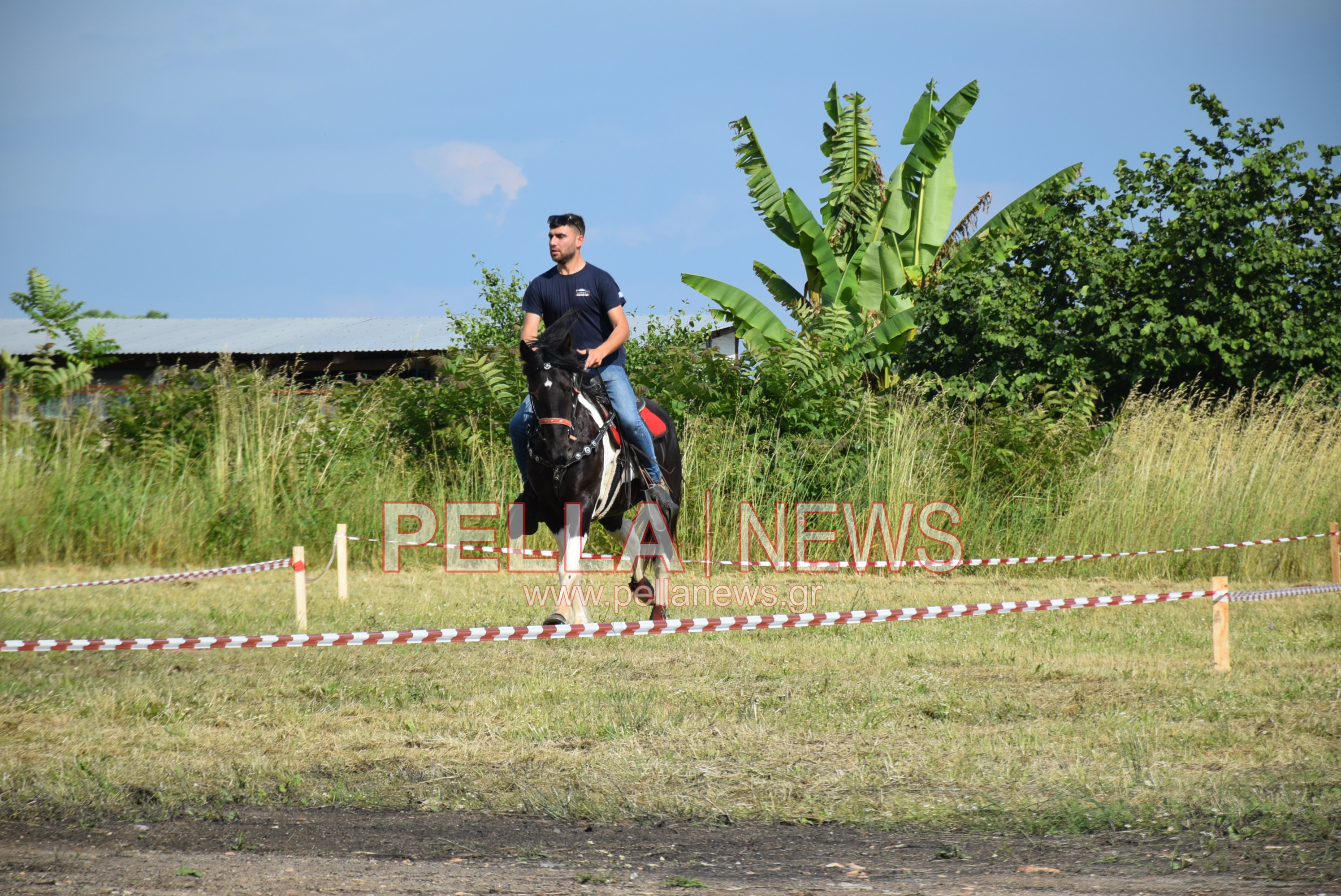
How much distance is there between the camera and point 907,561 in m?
12.3

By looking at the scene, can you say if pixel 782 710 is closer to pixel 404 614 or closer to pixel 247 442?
pixel 404 614

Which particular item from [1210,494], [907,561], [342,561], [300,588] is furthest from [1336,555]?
[300,588]

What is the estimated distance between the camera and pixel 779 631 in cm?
836

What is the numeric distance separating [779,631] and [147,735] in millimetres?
4521

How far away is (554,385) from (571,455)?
0.49 m

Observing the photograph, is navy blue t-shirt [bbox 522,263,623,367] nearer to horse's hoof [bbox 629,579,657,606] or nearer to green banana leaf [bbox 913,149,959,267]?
horse's hoof [bbox 629,579,657,606]

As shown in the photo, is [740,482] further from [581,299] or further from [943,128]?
[943,128]

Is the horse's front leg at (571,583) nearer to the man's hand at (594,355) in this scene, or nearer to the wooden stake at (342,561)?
the man's hand at (594,355)

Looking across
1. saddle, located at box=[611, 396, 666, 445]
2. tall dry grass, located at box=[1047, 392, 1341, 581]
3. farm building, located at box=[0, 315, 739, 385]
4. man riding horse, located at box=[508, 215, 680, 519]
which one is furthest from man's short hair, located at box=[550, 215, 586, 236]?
farm building, located at box=[0, 315, 739, 385]

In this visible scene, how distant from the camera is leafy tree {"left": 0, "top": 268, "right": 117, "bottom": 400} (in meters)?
14.8

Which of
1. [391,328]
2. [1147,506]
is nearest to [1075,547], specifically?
[1147,506]

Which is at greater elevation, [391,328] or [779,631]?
[391,328]

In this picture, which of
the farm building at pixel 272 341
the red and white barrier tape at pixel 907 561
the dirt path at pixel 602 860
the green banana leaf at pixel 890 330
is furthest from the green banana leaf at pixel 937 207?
the dirt path at pixel 602 860

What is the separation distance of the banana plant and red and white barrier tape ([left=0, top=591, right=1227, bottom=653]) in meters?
12.1
